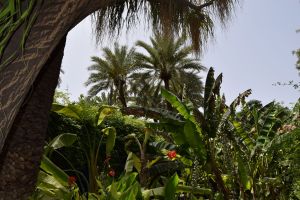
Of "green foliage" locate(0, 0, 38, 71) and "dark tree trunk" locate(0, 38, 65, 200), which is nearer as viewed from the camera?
"green foliage" locate(0, 0, 38, 71)

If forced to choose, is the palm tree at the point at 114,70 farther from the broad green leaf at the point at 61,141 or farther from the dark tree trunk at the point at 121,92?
the broad green leaf at the point at 61,141

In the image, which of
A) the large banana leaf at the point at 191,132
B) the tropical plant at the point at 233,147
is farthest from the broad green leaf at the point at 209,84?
the large banana leaf at the point at 191,132

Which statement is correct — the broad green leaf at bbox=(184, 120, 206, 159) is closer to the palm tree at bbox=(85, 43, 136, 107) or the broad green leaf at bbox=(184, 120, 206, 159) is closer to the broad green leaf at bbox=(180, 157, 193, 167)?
the broad green leaf at bbox=(180, 157, 193, 167)

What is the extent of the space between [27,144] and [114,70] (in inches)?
881

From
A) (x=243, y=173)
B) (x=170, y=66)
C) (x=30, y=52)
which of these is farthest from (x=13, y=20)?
(x=170, y=66)

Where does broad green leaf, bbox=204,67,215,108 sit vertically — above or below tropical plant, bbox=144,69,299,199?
above

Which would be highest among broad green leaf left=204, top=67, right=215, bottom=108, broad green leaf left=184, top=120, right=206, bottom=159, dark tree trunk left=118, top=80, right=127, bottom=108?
dark tree trunk left=118, top=80, right=127, bottom=108

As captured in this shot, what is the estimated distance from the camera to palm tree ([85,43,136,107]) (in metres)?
24.6

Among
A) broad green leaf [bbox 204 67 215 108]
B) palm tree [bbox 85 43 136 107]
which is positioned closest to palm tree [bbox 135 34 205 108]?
palm tree [bbox 85 43 136 107]

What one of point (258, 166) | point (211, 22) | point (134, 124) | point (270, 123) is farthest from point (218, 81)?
point (134, 124)

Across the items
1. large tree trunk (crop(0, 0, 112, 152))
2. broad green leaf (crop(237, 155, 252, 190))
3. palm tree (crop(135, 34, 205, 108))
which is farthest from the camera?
palm tree (crop(135, 34, 205, 108))

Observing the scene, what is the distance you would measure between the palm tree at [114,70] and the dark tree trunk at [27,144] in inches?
838

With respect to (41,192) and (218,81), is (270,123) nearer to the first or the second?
(218,81)

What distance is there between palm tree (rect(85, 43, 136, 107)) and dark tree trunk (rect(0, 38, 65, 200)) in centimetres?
2129
